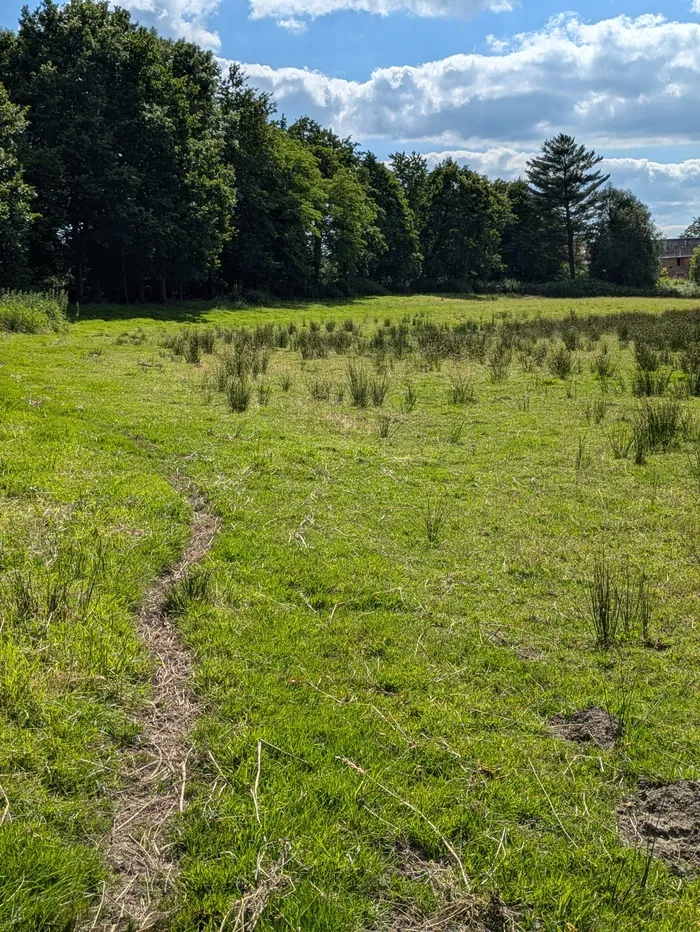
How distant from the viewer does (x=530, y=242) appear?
77.4m

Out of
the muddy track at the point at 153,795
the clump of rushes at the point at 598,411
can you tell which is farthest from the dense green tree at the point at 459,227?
the muddy track at the point at 153,795

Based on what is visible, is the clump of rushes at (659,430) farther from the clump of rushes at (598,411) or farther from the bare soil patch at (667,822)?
the bare soil patch at (667,822)

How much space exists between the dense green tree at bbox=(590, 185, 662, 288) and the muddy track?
3117 inches

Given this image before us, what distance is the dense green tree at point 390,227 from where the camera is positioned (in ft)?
200

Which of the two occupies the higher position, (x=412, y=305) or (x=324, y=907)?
(x=412, y=305)

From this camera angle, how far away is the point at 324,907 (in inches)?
Answer: 102

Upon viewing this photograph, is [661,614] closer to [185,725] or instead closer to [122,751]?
[185,725]

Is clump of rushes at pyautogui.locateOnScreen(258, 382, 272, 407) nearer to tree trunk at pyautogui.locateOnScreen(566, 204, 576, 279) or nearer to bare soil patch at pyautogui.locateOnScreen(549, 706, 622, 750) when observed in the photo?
bare soil patch at pyautogui.locateOnScreen(549, 706, 622, 750)

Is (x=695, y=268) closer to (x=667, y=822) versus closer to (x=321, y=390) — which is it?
(x=321, y=390)

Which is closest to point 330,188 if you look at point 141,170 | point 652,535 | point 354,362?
point 141,170

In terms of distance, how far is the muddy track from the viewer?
8.55 ft

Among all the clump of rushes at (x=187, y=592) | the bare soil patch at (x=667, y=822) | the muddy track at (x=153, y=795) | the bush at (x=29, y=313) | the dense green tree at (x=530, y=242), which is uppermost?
the dense green tree at (x=530, y=242)

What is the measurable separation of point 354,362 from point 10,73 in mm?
25780

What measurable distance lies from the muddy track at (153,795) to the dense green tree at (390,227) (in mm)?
58850
